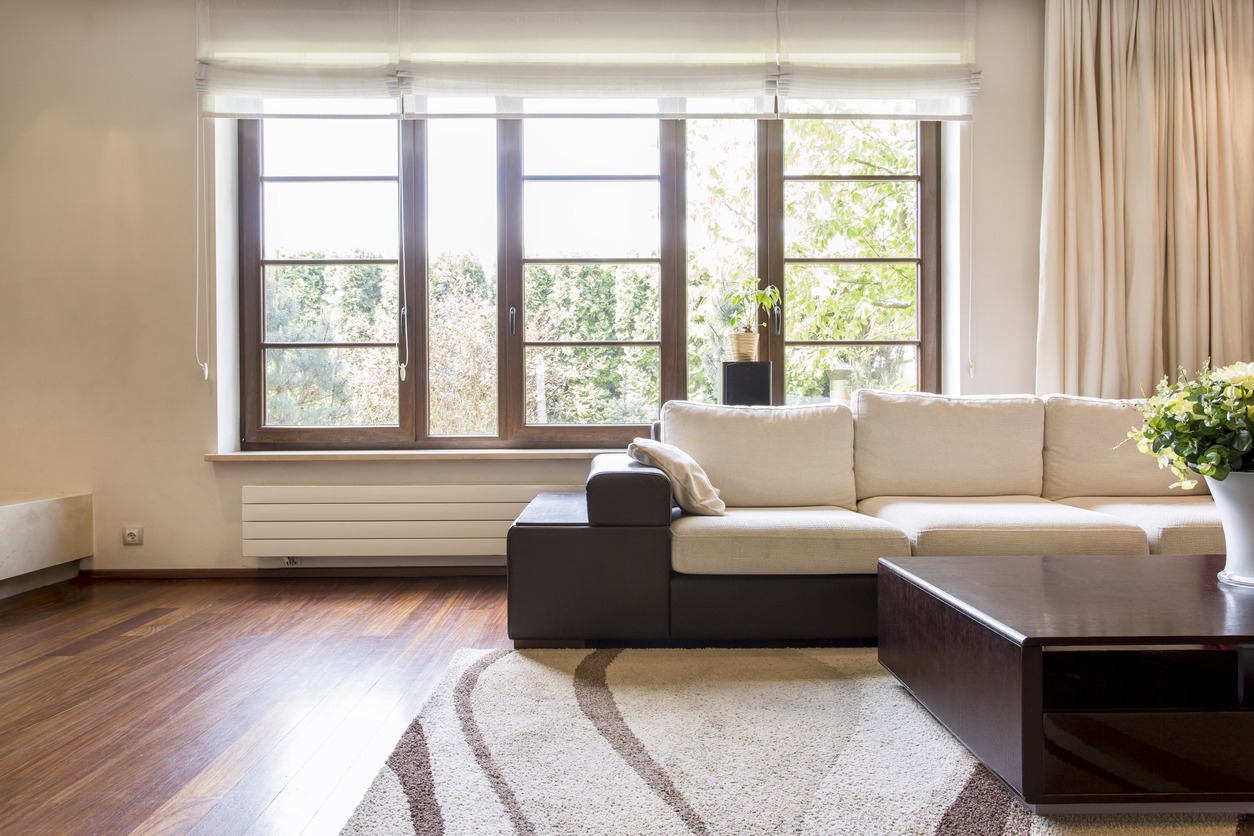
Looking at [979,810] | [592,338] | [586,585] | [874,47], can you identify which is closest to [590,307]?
[592,338]

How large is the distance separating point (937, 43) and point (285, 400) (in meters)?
3.77

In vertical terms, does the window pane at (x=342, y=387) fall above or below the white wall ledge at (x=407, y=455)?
above

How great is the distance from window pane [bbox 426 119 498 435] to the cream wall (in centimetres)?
64

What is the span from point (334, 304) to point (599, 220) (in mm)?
1443

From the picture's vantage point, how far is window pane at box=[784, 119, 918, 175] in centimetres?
373

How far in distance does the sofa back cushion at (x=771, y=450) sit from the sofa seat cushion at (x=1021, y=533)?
1.51 feet

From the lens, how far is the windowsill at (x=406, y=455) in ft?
11.5

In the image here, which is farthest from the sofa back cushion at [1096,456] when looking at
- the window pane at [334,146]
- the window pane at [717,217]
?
the window pane at [334,146]

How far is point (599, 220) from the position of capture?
3.75 metres

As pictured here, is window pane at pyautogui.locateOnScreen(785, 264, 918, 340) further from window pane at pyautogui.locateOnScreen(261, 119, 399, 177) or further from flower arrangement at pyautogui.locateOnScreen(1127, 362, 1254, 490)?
window pane at pyautogui.locateOnScreen(261, 119, 399, 177)

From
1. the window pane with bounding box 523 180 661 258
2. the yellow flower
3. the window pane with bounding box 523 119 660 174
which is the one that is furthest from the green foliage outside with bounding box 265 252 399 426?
the yellow flower

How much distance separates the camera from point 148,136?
11.6 ft

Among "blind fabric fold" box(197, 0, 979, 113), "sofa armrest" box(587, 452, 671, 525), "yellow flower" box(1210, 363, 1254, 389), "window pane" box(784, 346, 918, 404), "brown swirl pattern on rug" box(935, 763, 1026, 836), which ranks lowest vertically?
"brown swirl pattern on rug" box(935, 763, 1026, 836)

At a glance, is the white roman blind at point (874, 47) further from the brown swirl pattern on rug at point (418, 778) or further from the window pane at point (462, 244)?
the brown swirl pattern on rug at point (418, 778)
